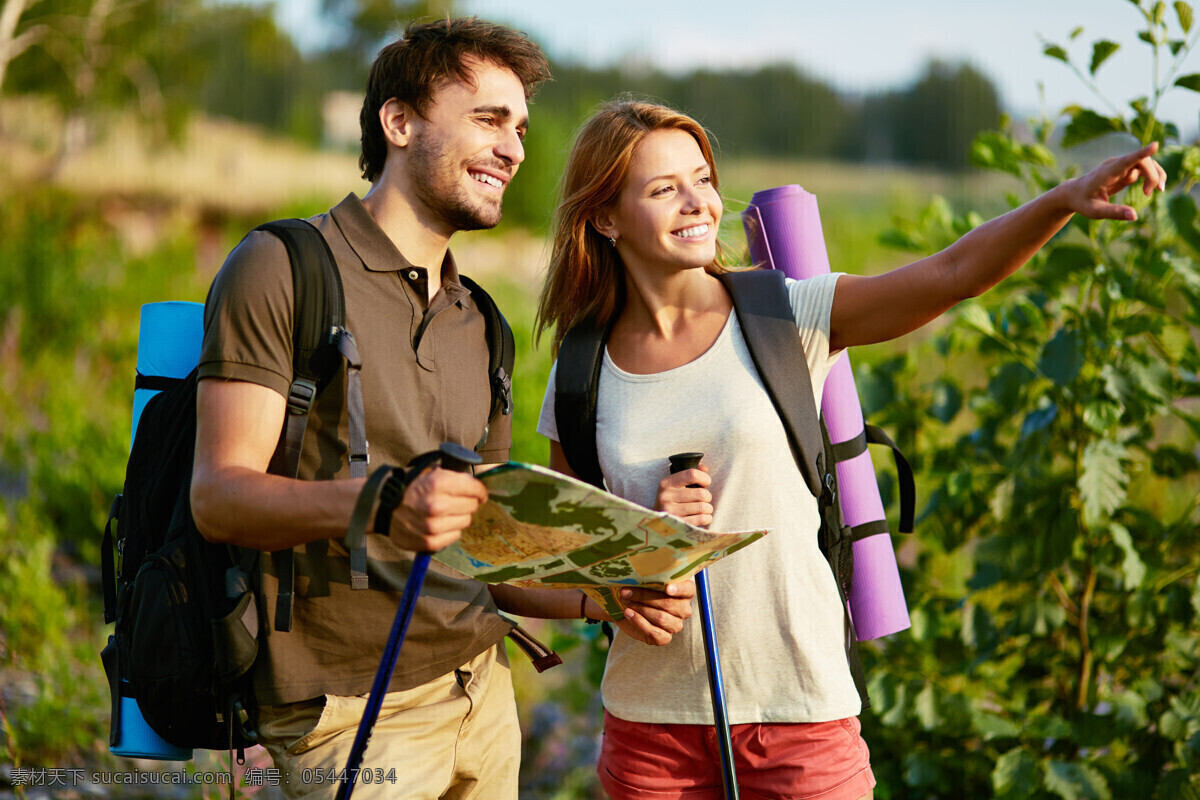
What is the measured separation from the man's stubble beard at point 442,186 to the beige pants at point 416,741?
3.17 ft

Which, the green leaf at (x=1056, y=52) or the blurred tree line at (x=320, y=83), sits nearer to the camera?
the green leaf at (x=1056, y=52)

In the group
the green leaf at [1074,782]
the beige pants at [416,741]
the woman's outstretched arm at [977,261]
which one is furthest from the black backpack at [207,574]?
the green leaf at [1074,782]

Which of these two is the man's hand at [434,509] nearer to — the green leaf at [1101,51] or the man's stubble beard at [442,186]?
the man's stubble beard at [442,186]

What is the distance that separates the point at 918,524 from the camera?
3.31 metres

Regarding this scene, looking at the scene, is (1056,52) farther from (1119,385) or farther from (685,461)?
(685,461)

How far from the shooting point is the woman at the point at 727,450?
197cm

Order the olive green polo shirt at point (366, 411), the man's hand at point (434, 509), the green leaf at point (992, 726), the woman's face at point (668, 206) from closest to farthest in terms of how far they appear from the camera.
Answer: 1. the man's hand at point (434, 509)
2. the olive green polo shirt at point (366, 411)
3. the woman's face at point (668, 206)
4. the green leaf at point (992, 726)

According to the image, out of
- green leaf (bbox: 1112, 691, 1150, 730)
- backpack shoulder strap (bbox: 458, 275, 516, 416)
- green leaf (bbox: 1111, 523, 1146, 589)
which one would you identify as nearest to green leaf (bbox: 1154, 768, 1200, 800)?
green leaf (bbox: 1112, 691, 1150, 730)

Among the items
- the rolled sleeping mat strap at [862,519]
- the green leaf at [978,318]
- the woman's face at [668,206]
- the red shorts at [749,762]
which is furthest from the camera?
the green leaf at [978,318]

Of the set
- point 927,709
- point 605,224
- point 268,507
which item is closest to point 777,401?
point 605,224

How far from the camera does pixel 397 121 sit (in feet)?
7.50

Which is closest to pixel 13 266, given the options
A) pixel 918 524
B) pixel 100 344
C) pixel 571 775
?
pixel 100 344

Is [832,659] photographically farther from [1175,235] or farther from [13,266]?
[13,266]

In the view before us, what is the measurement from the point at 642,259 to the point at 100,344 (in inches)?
284
